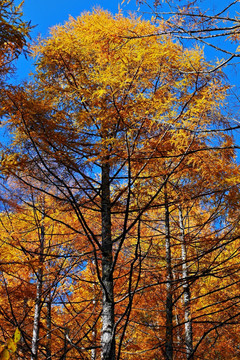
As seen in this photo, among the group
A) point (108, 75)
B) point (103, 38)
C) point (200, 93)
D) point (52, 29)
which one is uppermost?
point (52, 29)

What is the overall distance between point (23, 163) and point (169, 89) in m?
2.84

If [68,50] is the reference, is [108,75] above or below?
below

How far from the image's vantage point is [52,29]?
6406mm

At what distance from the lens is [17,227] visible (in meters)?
9.96

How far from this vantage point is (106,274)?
490cm

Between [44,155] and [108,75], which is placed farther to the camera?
[44,155]

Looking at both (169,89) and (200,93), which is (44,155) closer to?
(169,89)

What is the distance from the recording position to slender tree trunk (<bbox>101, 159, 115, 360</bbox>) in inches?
156

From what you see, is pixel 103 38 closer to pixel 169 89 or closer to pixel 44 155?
pixel 169 89

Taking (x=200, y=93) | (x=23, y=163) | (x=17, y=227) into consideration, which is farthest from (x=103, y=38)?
(x=17, y=227)

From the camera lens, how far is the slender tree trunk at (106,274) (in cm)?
396

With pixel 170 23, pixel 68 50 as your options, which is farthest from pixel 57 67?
pixel 170 23

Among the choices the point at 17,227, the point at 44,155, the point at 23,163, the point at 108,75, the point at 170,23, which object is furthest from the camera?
the point at 17,227

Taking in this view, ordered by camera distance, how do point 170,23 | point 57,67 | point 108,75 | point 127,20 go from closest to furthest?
point 170,23, point 108,75, point 57,67, point 127,20
